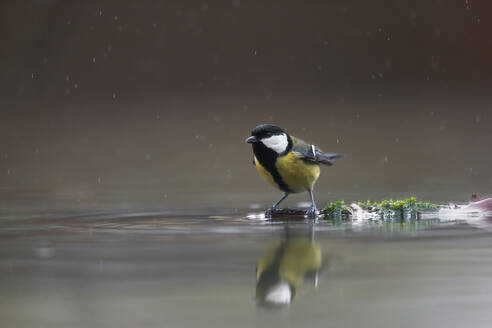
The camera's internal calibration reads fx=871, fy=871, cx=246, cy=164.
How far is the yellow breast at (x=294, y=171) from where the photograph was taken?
4727 mm

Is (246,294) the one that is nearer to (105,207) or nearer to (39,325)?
(39,325)

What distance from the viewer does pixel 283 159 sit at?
4.72m

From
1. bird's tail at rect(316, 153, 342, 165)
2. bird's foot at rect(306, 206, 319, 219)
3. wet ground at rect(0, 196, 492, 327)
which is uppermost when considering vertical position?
bird's tail at rect(316, 153, 342, 165)

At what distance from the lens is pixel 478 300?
2.62m

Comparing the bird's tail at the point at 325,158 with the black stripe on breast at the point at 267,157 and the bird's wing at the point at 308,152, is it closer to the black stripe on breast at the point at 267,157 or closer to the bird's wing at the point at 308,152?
the bird's wing at the point at 308,152

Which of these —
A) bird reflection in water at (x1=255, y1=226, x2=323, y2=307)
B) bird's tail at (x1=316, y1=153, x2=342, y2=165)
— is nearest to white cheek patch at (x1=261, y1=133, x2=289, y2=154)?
bird's tail at (x1=316, y1=153, x2=342, y2=165)

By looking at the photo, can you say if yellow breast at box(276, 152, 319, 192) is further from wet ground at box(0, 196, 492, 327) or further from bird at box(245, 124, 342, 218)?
wet ground at box(0, 196, 492, 327)

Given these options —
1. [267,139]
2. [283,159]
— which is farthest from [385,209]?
[267,139]

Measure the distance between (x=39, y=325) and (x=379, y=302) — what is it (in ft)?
3.24

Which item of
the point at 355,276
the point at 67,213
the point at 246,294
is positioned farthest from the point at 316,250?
the point at 67,213

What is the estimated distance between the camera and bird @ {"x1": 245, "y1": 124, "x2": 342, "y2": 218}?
470 centimetres

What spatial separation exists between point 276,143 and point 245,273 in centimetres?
168

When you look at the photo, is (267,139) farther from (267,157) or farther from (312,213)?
(312,213)

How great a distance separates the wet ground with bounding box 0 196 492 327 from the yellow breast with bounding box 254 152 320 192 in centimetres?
28
